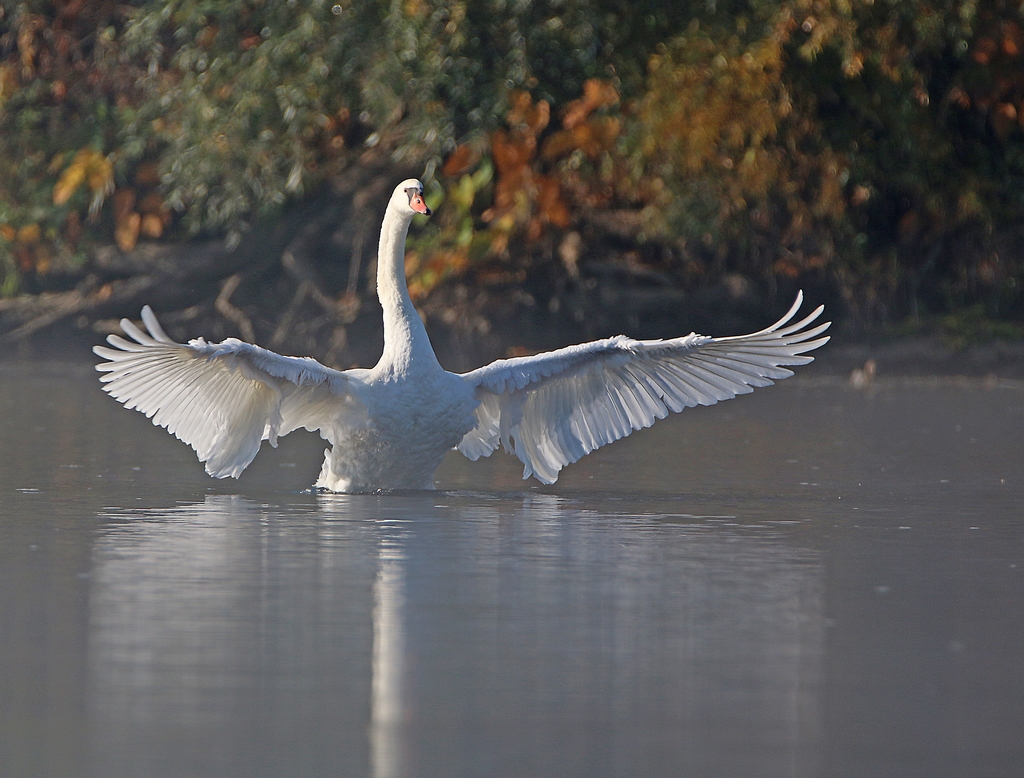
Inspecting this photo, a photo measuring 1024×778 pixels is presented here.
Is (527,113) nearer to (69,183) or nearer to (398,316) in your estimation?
(69,183)

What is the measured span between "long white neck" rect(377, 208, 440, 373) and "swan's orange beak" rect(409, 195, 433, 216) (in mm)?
97

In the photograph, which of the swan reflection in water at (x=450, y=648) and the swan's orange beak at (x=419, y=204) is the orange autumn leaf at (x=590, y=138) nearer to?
the swan's orange beak at (x=419, y=204)

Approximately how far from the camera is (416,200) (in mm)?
8648

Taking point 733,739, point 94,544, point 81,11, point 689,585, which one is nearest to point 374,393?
point 94,544

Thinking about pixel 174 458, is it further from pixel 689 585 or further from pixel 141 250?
pixel 141 250

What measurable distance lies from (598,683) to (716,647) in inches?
20.0

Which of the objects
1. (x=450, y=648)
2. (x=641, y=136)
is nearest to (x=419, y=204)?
(x=450, y=648)

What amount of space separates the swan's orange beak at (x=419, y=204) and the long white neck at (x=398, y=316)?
Answer: 0.32ft

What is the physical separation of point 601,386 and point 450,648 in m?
4.00

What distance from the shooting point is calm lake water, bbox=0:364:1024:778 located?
12.0ft

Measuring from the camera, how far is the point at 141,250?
18.0 metres

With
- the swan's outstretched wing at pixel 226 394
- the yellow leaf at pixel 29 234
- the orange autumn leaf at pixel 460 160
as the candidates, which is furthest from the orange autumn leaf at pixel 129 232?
the swan's outstretched wing at pixel 226 394

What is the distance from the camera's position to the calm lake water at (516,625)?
367cm

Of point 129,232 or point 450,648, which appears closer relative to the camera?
point 450,648
